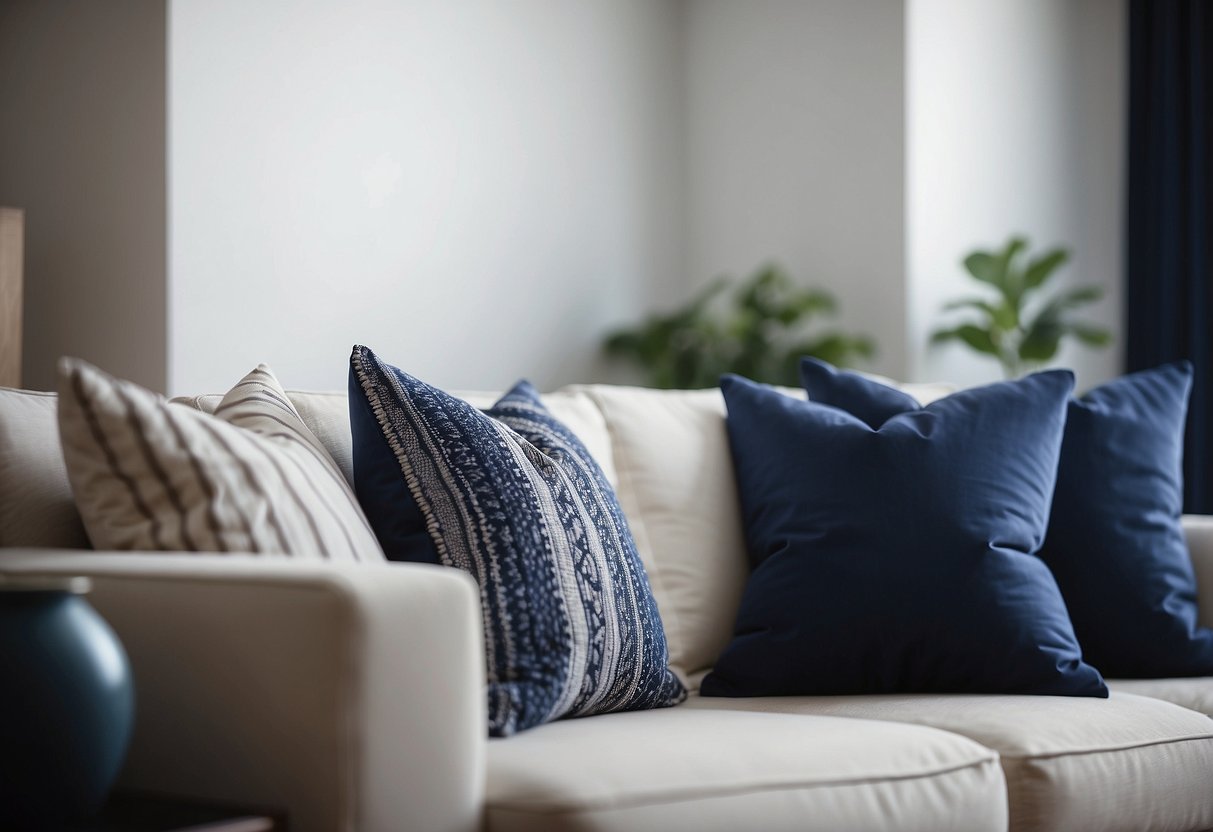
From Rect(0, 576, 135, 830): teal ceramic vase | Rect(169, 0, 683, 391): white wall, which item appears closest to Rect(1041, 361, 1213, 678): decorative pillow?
Rect(0, 576, 135, 830): teal ceramic vase

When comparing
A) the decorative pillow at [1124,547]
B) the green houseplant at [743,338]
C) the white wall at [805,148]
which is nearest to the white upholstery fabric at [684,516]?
the decorative pillow at [1124,547]

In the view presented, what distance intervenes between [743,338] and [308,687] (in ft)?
10.1

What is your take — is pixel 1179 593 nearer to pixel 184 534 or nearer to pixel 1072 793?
pixel 1072 793

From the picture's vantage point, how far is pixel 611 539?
1500 millimetres

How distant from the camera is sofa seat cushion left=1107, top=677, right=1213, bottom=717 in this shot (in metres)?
1.74

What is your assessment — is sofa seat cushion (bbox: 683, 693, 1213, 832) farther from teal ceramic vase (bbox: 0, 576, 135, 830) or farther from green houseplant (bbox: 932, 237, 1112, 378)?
green houseplant (bbox: 932, 237, 1112, 378)

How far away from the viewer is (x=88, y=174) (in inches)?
129

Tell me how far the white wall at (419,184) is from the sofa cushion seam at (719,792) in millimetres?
2174

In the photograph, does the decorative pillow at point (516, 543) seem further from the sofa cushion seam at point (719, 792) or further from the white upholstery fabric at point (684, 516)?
the white upholstery fabric at point (684, 516)

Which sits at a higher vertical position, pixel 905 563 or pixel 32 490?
pixel 32 490

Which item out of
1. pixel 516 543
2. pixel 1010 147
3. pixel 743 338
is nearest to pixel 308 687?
pixel 516 543

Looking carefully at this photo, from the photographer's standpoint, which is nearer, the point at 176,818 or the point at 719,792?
the point at 176,818

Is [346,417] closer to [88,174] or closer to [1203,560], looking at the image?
[1203,560]

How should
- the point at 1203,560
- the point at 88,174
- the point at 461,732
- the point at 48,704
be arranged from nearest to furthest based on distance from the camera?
1. the point at 48,704
2. the point at 461,732
3. the point at 1203,560
4. the point at 88,174
